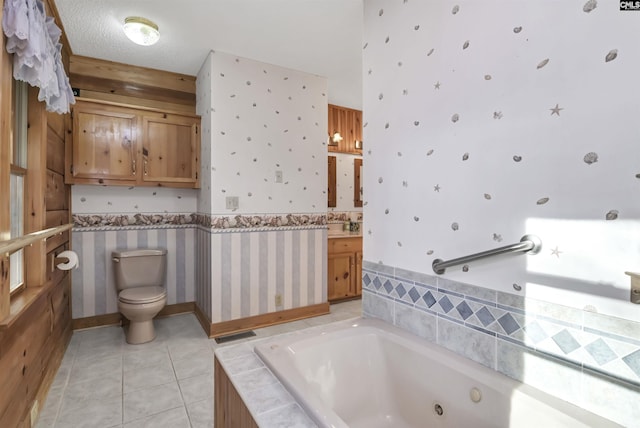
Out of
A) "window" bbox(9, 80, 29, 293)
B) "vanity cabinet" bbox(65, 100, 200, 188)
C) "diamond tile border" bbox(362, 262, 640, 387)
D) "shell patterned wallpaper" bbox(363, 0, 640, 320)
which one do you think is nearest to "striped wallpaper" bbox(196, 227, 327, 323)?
"vanity cabinet" bbox(65, 100, 200, 188)

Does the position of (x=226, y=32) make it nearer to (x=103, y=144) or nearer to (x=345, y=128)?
(x=103, y=144)

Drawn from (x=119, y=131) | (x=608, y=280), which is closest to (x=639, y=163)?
(x=608, y=280)

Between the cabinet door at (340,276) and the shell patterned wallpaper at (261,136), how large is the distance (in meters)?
0.69

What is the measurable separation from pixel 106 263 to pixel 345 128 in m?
3.10

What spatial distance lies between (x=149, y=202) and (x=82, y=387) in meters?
1.70

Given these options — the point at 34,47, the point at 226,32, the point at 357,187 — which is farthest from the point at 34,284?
the point at 357,187

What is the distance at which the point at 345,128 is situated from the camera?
13.8 feet

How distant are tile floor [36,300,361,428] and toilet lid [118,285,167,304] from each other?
0.38m

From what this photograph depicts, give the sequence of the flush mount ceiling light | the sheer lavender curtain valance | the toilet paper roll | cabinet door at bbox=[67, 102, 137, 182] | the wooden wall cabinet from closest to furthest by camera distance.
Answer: the sheer lavender curtain valance
the toilet paper roll
the flush mount ceiling light
cabinet door at bbox=[67, 102, 137, 182]
the wooden wall cabinet

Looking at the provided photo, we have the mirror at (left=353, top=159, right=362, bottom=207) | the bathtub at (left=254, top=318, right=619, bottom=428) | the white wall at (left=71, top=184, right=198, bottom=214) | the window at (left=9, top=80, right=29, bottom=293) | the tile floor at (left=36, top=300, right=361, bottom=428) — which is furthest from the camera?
the mirror at (left=353, top=159, right=362, bottom=207)

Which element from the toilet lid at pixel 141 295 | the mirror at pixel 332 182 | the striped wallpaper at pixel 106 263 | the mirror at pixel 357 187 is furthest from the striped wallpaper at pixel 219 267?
the mirror at pixel 357 187

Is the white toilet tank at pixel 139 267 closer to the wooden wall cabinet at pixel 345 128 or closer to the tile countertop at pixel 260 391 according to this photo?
the tile countertop at pixel 260 391

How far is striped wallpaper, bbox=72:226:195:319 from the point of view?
2889 millimetres

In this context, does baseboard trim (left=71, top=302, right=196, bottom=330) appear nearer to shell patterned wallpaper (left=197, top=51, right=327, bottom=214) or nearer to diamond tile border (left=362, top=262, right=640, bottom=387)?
shell patterned wallpaper (left=197, top=51, right=327, bottom=214)
